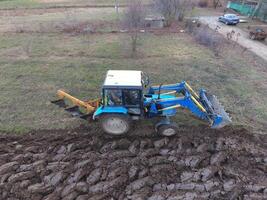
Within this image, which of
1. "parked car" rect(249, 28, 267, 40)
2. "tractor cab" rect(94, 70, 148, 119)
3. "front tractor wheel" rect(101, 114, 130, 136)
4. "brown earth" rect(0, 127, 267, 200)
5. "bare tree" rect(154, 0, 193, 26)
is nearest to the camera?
"brown earth" rect(0, 127, 267, 200)

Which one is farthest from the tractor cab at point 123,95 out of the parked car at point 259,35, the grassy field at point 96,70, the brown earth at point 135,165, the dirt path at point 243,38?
the parked car at point 259,35

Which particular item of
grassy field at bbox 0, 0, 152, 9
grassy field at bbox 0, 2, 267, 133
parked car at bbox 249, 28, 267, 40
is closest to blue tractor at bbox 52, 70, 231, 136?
grassy field at bbox 0, 2, 267, 133

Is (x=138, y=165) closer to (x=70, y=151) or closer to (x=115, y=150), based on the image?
(x=115, y=150)

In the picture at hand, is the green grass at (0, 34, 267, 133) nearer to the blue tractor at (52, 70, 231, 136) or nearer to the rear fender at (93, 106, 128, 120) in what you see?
the blue tractor at (52, 70, 231, 136)

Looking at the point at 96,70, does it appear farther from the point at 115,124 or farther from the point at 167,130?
the point at 167,130

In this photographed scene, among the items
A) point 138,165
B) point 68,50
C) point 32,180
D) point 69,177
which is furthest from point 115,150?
point 68,50

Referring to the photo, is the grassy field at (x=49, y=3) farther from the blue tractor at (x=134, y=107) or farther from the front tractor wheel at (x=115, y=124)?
the front tractor wheel at (x=115, y=124)
